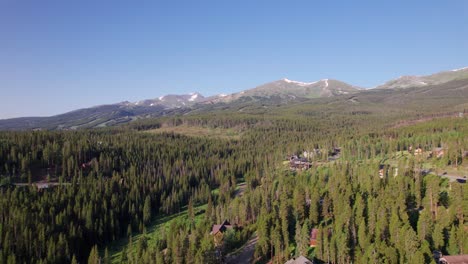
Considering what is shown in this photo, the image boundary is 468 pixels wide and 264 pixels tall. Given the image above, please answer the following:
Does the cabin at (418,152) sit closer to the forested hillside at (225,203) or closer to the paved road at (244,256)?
the forested hillside at (225,203)

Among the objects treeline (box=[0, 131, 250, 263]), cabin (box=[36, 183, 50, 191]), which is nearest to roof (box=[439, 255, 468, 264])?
treeline (box=[0, 131, 250, 263])

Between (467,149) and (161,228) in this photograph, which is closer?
(161,228)

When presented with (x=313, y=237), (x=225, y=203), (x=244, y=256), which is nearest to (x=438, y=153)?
(x=225, y=203)

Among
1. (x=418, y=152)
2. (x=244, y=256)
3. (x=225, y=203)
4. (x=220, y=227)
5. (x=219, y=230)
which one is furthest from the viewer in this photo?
(x=418, y=152)

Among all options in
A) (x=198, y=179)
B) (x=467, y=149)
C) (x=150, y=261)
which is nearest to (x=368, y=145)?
(x=467, y=149)

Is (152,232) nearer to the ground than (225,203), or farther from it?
nearer to the ground

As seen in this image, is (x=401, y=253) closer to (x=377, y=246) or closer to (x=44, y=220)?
(x=377, y=246)

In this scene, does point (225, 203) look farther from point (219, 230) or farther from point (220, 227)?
point (219, 230)

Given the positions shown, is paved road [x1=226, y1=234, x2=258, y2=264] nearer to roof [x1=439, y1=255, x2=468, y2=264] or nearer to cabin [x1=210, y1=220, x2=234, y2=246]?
cabin [x1=210, y1=220, x2=234, y2=246]
